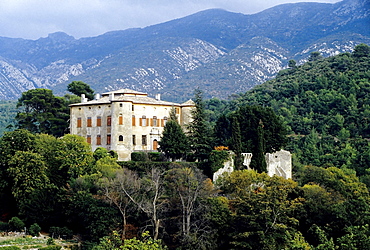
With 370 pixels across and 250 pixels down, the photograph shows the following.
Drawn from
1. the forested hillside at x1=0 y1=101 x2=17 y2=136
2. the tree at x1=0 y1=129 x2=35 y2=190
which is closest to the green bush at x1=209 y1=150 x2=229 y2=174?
the tree at x1=0 y1=129 x2=35 y2=190

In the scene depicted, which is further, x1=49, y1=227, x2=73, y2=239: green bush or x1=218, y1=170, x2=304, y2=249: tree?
x1=49, y1=227, x2=73, y2=239: green bush

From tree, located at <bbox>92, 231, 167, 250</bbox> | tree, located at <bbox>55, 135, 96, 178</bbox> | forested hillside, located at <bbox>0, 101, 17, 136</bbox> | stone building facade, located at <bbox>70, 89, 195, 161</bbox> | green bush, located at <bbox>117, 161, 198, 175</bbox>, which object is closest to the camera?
tree, located at <bbox>92, 231, 167, 250</bbox>

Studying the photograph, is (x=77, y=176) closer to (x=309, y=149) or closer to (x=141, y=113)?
(x=141, y=113)

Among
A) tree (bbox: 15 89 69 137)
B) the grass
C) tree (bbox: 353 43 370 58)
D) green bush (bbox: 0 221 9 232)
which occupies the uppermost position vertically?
tree (bbox: 353 43 370 58)

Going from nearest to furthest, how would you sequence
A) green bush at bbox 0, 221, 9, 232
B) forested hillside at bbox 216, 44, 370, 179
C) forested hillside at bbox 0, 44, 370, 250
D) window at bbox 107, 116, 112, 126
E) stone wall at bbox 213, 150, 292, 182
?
forested hillside at bbox 0, 44, 370, 250 < green bush at bbox 0, 221, 9, 232 < stone wall at bbox 213, 150, 292, 182 < window at bbox 107, 116, 112, 126 < forested hillside at bbox 216, 44, 370, 179

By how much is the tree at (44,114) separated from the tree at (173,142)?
14.2m

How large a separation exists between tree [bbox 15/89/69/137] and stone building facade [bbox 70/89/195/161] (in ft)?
17.6

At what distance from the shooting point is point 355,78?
231ft

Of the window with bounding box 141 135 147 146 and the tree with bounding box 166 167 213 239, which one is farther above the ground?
the window with bounding box 141 135 147 146

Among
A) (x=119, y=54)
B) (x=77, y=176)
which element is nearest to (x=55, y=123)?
(x=77, y=176)

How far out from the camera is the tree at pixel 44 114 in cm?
5409

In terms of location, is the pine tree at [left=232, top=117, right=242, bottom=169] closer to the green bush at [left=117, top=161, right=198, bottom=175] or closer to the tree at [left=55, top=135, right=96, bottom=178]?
the green bush at [left=117, top=161, right=198, bottom=175]

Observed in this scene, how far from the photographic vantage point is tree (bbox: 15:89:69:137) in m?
54.1

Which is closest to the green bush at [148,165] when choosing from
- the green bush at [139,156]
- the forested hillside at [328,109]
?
the green bush at [139,156]
